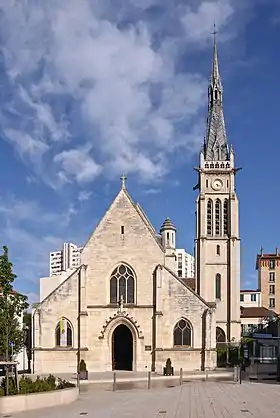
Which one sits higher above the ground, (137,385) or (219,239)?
(219,239)

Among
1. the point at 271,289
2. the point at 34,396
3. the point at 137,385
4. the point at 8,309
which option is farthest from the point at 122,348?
the point at 271,289

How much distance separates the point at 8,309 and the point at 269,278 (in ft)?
359

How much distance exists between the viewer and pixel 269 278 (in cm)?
13538

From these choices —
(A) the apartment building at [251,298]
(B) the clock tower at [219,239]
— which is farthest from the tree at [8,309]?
(A) the apartment building at [251,298]

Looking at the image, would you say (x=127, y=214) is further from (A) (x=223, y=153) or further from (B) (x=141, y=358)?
(A) (x=223, y=153)

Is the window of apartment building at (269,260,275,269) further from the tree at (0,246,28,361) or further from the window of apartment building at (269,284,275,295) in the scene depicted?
the tree at (0,246,28,361)

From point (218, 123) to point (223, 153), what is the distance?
6.10 m

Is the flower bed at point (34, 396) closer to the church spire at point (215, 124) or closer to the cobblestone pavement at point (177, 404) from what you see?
the cobblestone pavement at point (177, 404)

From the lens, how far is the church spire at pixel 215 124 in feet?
299

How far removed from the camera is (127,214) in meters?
54.7

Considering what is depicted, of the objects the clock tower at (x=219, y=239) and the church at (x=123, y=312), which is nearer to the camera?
the church at (x=123, y=312)

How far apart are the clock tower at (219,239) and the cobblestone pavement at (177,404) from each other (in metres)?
46.1

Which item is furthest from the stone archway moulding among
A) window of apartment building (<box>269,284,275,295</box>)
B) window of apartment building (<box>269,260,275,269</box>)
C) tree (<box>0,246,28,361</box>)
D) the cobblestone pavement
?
window of apartment building (<box>269,260,275,269</box>)

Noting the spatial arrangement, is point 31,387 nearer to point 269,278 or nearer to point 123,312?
point 123,312
